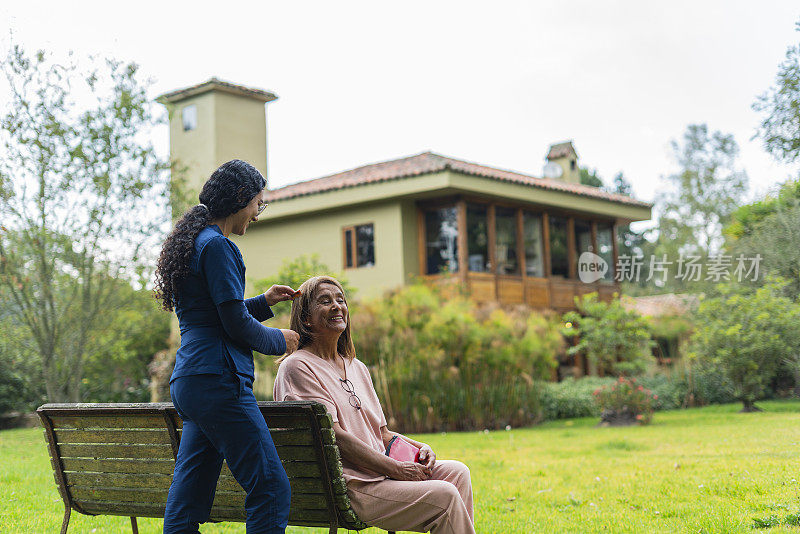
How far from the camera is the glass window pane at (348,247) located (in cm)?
2203

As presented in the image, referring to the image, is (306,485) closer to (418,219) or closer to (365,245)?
(418,219)

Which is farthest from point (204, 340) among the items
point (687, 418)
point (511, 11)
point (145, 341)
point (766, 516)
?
point (145, 341)

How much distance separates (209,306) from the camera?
11.7 feet

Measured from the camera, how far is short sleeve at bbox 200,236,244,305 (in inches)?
135

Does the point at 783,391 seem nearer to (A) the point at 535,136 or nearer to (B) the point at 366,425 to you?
(B) the point at 366,425


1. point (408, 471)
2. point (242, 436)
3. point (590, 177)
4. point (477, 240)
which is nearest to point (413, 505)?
point (408, 471)

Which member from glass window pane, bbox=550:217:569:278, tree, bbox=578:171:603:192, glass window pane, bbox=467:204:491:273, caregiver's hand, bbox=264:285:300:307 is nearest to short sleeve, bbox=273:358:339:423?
caregiver's hand, bbox=264:285:300:307

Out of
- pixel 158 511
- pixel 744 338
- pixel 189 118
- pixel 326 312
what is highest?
pixel 189 118

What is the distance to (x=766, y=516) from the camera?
18.5 ft

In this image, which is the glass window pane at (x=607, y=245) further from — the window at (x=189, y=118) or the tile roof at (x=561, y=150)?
the window at (x=189, y=118)

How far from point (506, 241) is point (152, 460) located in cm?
1800

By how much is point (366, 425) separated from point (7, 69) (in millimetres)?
9244

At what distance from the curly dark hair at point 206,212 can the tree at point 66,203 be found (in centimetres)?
853

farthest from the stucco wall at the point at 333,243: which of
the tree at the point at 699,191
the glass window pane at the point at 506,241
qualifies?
the tree at the point at 699,191
